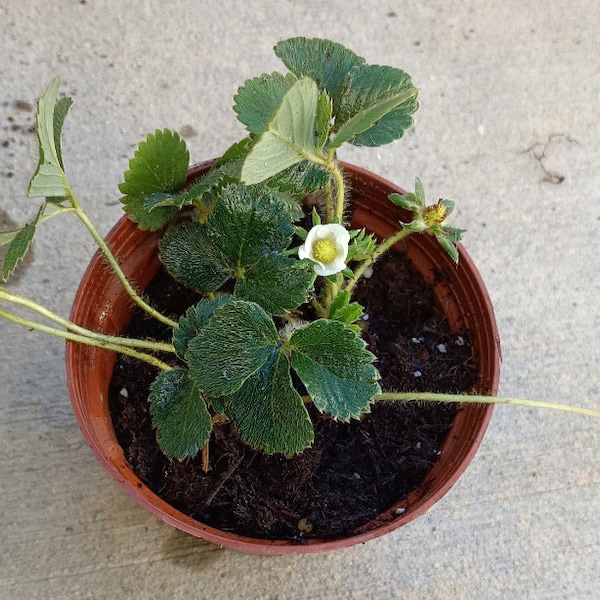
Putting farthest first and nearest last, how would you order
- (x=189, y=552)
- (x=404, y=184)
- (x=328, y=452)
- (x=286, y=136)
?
(x=404, y=184) → (x=189, y=552) → (x=328, y=452) → (x=286, y=136)

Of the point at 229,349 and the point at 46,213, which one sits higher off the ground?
the point at 46,213

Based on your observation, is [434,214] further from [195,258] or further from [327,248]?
[195,258]

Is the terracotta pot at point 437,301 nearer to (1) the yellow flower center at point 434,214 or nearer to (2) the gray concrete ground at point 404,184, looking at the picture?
(1) the yellow flower center at point 434,214

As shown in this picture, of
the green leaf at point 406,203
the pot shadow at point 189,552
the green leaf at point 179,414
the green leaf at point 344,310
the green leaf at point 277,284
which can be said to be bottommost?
the pot shadow at point 189,552

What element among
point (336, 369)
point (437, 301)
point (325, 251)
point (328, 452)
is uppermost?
point (325, 251)

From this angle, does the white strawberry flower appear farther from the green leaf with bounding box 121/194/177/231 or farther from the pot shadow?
the pot shadow

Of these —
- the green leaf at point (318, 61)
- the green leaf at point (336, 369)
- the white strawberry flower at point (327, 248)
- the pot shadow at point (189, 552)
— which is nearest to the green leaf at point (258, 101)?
the green leaf at point (318, 61)

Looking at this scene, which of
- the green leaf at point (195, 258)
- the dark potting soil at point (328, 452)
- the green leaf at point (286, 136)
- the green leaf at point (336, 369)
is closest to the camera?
the green leaf at point (286, 136)

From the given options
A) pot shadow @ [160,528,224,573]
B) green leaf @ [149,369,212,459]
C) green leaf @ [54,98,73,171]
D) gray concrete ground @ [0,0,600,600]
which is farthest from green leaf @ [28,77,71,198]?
pot shadow @ [160,528,224,573]

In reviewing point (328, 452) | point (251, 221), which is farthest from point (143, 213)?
point (328, 452)
